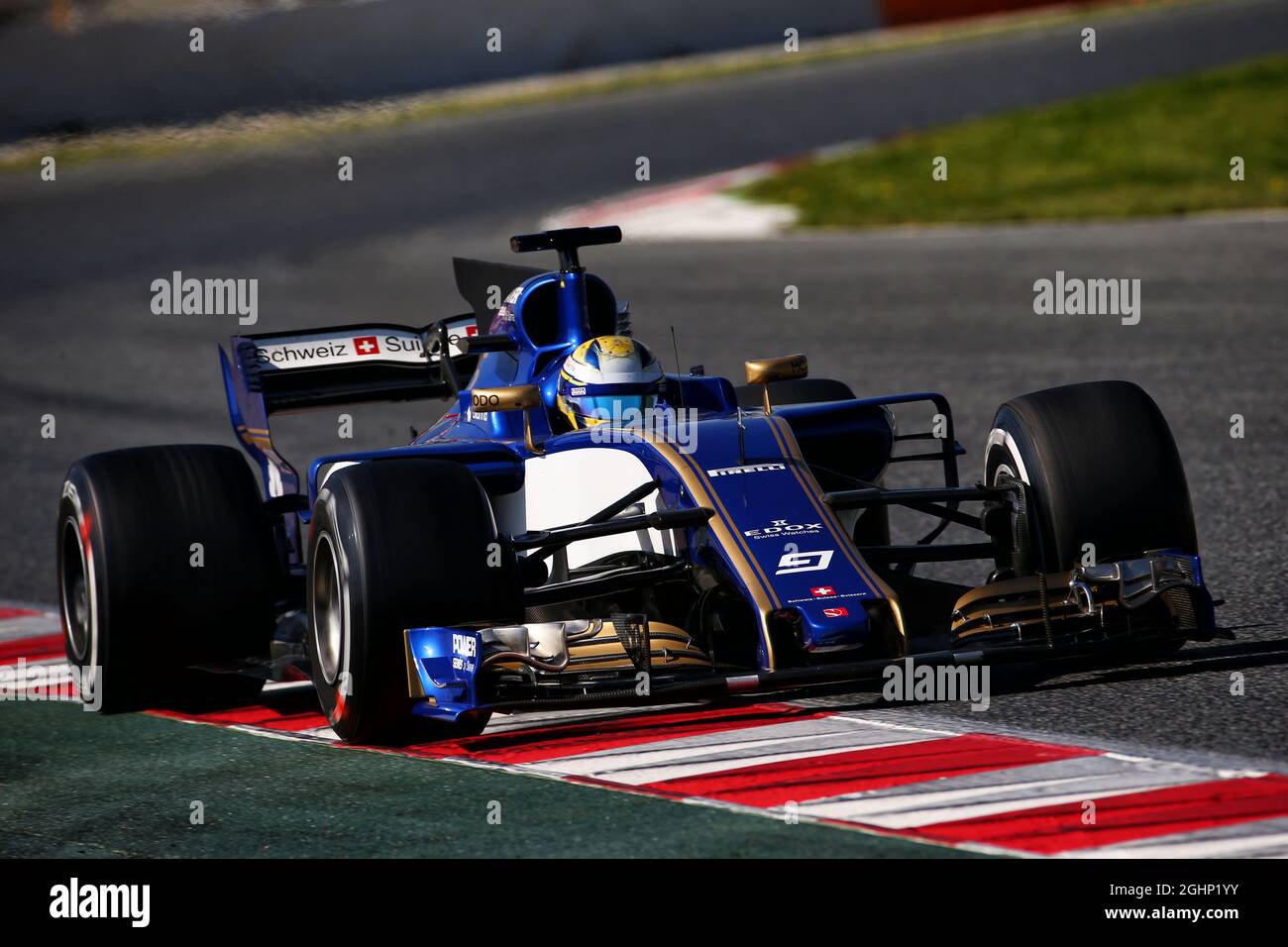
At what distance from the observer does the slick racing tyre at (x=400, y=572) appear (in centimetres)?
602

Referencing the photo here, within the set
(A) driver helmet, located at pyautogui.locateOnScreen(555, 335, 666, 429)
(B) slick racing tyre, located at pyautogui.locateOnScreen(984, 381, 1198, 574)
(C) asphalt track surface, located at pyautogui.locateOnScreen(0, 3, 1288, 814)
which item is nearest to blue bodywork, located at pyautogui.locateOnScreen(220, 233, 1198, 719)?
(A) driver helmet, located at pyautogui.locateOnScreen(555, 335, 666, 429)

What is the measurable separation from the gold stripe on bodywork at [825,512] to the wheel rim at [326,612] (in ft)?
4.90

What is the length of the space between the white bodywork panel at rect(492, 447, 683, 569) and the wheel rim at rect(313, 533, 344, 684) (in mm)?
727

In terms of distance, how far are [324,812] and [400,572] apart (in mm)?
768

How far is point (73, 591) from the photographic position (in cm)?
772

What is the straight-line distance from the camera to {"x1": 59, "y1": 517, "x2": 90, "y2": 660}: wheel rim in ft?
24.7

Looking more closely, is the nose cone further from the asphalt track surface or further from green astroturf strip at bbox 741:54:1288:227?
green astroturf strip at bbox 741:54:1288:227

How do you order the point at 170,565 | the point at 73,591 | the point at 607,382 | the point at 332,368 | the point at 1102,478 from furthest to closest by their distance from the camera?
the point at 332,368, the point at 73,591, the point at 607,382, the point at 170,565, the point at 1102,478

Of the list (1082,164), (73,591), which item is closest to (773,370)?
(73,591)

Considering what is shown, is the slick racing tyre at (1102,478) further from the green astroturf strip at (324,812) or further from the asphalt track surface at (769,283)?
the green astroturf strip at (324,812)

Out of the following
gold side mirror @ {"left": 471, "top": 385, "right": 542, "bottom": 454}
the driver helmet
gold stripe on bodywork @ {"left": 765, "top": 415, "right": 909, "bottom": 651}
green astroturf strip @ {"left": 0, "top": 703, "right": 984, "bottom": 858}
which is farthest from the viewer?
the driver helmet

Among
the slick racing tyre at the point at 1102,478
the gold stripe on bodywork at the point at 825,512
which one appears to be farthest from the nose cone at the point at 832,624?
the slick racing tyre at the point at 1102,478

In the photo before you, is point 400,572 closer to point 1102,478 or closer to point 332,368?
point 1102,478
